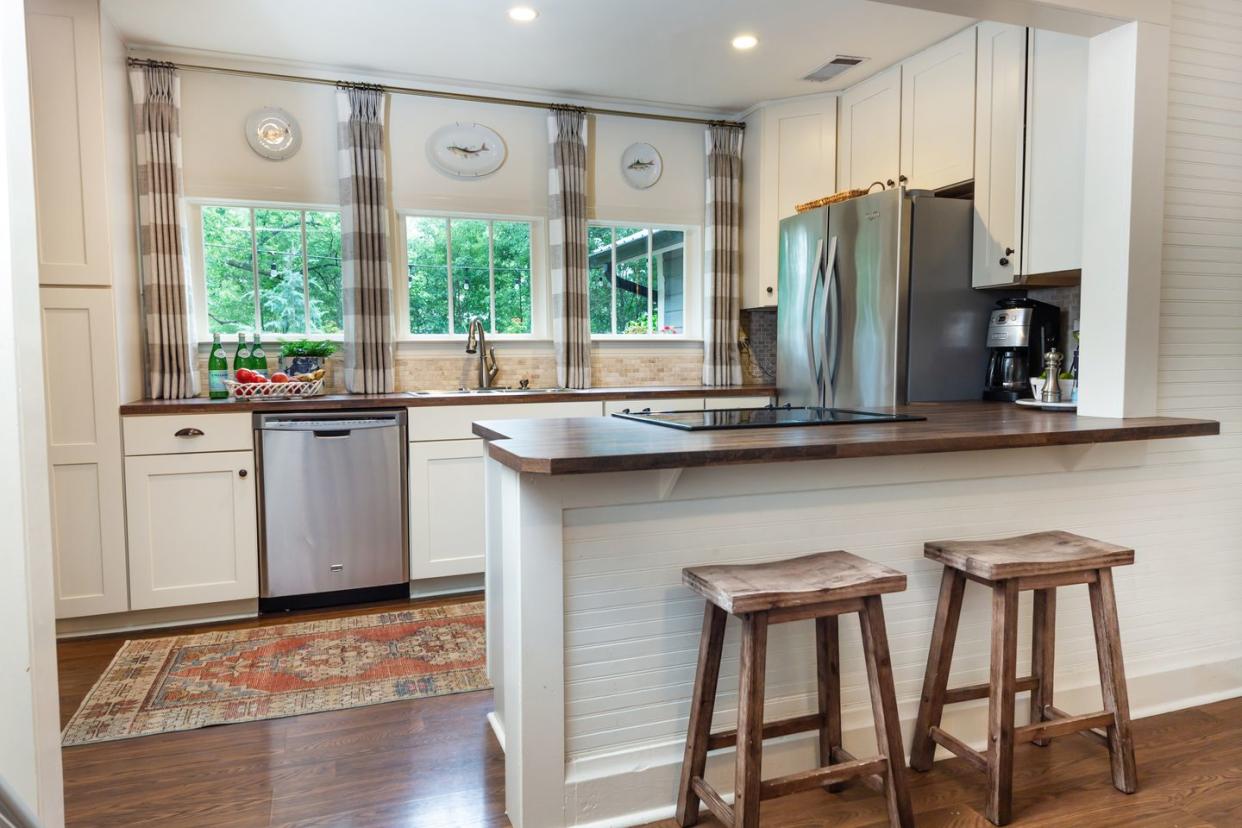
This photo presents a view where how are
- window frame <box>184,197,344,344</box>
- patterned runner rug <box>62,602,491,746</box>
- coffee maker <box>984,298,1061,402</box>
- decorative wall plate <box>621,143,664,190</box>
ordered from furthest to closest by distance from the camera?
decorative wall plate <box>621,143,664,190</box> < window frame <box>184,197,344,344</box> < coffee maker <box>984,298,1061,402</box> < patterned runner rug <box>62,602,491,746</box>

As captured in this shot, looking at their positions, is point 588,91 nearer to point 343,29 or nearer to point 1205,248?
point 343,29

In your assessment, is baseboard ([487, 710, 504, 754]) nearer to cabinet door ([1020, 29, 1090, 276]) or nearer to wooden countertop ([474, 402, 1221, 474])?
wooden countertop ([474, 402, 1221, 474])

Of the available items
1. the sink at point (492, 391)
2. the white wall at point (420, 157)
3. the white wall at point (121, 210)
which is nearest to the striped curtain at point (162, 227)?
the white wall at point (121, 210)

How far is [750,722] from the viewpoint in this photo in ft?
5.08

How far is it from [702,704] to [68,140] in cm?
319

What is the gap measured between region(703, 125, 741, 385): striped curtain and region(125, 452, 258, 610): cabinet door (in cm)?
253

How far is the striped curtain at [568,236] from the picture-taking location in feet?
13.5

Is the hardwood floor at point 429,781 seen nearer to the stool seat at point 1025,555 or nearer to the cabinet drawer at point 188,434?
the stool seat at point 1025,555

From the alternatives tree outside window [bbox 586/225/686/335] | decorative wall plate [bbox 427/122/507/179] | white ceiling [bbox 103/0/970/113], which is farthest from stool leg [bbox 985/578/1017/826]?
decorative wall plate [bbox 427/122/507/179]

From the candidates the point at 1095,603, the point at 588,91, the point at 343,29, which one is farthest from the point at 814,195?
the point at 1095,603

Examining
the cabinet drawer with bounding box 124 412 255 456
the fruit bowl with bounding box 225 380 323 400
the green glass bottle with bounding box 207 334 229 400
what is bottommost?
the cabinet drawer with bounding box 124 412 255 456

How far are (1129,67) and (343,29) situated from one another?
9.76 ft

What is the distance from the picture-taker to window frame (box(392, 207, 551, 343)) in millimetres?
4047

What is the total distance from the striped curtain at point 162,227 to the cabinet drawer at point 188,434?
31 cm
